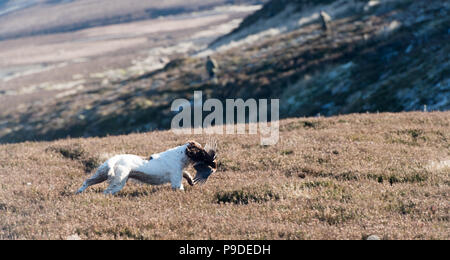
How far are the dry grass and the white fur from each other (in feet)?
0.95

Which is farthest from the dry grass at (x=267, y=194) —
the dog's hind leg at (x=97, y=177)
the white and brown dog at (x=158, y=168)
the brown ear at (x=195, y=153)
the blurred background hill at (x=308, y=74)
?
the blurred background hill at (x=308, y=74)

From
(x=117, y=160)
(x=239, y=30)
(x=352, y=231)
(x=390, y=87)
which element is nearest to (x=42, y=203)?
(x=117, y=160)

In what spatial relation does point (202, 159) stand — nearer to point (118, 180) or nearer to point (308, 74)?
point (118, 180)

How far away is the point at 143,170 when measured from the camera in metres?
10.6

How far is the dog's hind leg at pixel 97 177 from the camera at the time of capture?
34.5ft

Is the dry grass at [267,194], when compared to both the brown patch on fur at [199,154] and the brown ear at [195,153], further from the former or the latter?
the brown ear at [195,153]

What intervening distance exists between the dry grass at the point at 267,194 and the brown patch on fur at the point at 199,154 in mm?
604

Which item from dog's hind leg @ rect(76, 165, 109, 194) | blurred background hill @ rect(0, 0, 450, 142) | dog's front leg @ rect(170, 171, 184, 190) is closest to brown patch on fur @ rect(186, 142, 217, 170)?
dog's front leg @ rect(170, 171, 184, 190)

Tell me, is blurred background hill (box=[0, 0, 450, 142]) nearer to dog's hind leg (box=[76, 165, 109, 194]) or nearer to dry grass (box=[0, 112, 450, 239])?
dry grass (box=[0, 112, 450, 239])

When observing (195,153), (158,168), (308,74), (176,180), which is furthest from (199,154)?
(308,74)

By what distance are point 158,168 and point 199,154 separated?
1069 mm

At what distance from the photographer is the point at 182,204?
9.62 meters
